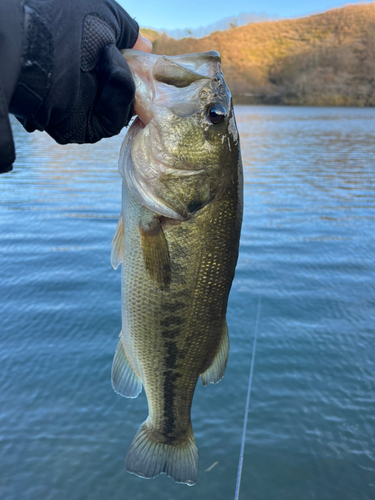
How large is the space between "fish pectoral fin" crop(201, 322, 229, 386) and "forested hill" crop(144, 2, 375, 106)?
91.8 meters

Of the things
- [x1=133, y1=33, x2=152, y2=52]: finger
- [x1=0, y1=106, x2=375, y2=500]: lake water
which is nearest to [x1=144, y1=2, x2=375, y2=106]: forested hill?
[x1=0, y1=106, x2=375, y2=500]: lake water

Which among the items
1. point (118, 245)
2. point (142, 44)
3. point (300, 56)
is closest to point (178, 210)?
point (118, 245)

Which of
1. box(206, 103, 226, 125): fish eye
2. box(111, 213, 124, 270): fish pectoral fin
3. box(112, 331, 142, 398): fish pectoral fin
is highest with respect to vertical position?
box(206, 103, 226, 125): fish eye

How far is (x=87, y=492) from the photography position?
2.96 metres

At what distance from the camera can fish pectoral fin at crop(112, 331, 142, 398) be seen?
99.3 inches

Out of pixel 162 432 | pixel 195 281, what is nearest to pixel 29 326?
pixel 162 432

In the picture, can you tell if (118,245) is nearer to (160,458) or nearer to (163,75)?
(163,75)

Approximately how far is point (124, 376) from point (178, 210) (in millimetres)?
1121

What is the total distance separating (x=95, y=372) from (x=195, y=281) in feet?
8.01

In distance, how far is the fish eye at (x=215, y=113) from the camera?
207cm

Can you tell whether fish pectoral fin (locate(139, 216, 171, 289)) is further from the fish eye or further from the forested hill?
the forested hill

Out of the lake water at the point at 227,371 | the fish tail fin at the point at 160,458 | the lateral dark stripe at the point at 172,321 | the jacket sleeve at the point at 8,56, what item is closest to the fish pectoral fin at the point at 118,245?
the lateral dark stripe at the point at 172,321

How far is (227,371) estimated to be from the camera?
13.9ft

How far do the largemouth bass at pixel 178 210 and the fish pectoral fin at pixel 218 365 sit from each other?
0.29 feet
